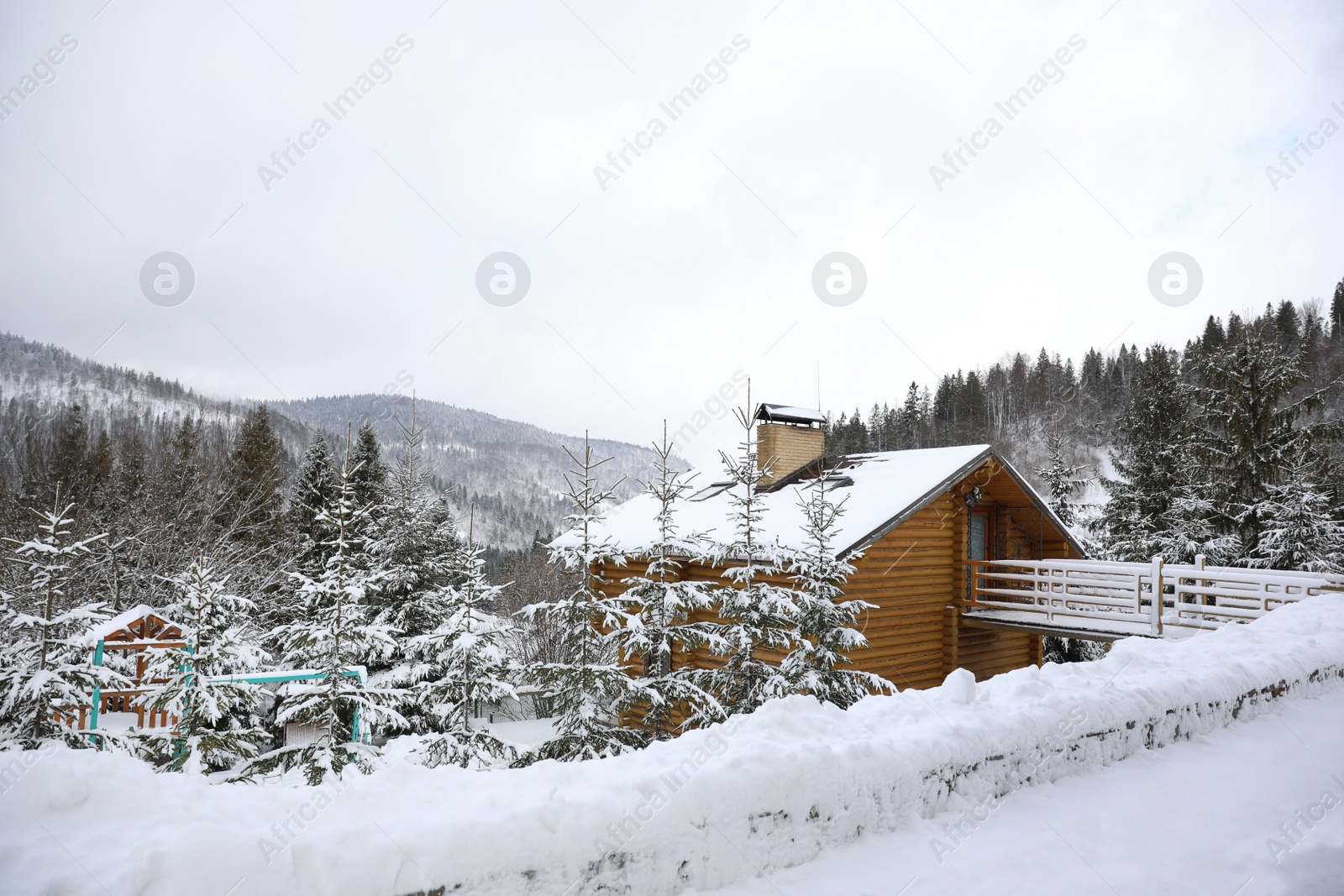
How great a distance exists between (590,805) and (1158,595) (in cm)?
1176

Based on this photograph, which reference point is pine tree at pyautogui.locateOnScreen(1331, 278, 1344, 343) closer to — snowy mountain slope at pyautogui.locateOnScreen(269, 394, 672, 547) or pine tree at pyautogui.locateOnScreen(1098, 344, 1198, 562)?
pine tree at pyautogui.locateOnScreen(1098, 344, 1198, 562)

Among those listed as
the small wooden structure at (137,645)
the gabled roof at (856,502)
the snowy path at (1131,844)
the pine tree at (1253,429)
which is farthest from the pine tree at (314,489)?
the pine tree at (1253,429)

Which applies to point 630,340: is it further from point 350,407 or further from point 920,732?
point 350,407

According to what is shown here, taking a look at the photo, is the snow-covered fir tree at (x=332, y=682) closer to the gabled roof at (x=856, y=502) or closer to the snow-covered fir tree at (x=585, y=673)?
the snow-covered fir tree at (x=585, y=673)

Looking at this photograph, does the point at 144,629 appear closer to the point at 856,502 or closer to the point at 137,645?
the point at 137,645

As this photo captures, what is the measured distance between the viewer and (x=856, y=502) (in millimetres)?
12414

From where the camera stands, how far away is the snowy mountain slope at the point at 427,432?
75.3 m

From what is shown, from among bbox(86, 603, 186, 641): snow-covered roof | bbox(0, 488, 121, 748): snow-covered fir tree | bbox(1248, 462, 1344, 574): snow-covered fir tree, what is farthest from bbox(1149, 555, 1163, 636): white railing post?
bbox(86, 603, 186, 641): snow-covered roof

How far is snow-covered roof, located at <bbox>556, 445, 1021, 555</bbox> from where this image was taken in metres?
11.3

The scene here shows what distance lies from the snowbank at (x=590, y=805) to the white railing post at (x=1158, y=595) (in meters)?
7.53

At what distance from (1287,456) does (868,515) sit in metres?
13.5

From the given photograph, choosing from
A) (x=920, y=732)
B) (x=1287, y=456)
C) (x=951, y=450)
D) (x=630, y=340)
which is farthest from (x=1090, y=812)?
(x=1287, y=456)

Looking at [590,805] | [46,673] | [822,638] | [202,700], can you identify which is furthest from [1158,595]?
[46,673]

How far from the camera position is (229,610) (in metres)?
10.3
